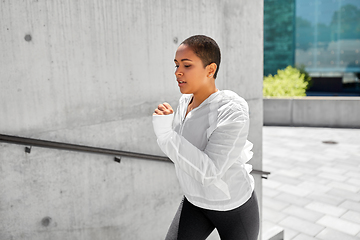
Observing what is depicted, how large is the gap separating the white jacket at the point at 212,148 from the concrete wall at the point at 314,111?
10443 mm

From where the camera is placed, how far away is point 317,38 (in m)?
27.5

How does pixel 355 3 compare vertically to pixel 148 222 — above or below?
above

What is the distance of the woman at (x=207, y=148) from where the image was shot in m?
1.48

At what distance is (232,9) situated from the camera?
3197 mm

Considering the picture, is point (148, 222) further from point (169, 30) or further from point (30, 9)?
point (30, 9)

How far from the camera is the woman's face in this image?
1543 millimetres

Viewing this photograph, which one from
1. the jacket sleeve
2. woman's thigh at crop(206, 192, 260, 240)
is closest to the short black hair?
the jacket sleeve

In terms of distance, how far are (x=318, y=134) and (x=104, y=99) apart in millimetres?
9131

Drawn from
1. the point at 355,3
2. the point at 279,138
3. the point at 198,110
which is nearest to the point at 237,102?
the point at 198,110

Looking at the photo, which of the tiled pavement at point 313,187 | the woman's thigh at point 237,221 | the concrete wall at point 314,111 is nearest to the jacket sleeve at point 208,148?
the woman's thigh at point 237,221

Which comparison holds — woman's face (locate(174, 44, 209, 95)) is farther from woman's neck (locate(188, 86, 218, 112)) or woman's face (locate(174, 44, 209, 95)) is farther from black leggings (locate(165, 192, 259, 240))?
black leggings (locate(165, 192, 259, 240))

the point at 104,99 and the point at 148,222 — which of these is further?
the point at 148,222

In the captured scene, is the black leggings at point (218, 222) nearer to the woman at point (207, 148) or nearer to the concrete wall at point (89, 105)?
the woman at point (207, 148)

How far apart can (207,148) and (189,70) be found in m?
0.38
